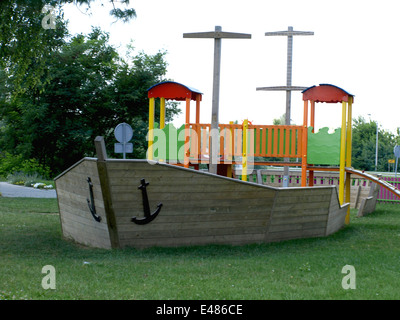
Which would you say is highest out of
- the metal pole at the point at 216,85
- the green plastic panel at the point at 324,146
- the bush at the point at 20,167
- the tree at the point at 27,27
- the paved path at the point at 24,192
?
the tree at the point at 27,27

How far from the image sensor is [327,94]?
14180mm

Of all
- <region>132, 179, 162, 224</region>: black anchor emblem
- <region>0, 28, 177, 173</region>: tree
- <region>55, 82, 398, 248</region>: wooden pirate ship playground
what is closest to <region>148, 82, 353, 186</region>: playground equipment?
<region>55, 82, 398, 248</region>: wooden pirate ship playground

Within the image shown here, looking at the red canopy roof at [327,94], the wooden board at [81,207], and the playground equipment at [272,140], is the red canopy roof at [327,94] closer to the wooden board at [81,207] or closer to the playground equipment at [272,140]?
the playground equipment at [272,140]

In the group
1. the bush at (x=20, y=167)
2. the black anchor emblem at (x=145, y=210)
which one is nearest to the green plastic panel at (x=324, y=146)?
the black anchor emblem at (x=145, y=210)

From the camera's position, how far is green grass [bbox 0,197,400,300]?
6.23m

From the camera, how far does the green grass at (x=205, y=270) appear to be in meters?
6.23

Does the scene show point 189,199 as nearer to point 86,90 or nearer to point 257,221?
point 257,221

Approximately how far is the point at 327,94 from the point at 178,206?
278 inches

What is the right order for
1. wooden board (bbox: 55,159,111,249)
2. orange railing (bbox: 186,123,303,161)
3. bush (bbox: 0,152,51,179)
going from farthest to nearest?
bush (bbox: 0,152,51,179)
orange railing (bbox: 186,123,303,161)
wooden board (bbox: 55,159,111,249)

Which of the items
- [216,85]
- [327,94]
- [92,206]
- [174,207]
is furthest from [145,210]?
[327,94]

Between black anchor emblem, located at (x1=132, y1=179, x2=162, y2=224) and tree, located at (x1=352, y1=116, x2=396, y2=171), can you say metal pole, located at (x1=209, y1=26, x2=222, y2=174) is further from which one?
tree, located at (x1=352, y1=116, x2=396, y2=171)

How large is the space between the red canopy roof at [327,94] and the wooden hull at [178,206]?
4759 millimetres

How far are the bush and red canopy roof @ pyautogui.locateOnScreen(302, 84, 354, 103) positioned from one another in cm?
2213
